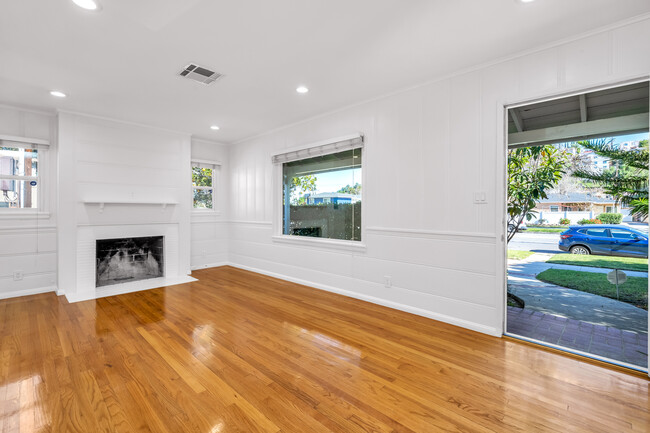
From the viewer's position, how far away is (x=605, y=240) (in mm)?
2619

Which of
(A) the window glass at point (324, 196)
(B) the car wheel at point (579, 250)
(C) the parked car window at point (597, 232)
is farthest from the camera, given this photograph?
(A) the window glass at point (324, 196)

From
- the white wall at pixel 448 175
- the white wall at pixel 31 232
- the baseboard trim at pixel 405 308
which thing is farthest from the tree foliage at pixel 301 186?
the white wall at pixel 31 232

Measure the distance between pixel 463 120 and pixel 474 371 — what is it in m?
2.28

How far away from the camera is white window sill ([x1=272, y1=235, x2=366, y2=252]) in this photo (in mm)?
4020

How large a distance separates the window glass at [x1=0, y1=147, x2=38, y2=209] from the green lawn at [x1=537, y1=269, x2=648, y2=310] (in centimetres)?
666

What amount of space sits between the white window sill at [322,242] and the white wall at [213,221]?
5.35ft

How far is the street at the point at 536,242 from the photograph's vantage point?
3.03m

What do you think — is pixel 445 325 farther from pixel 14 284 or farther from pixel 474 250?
pixel 14 284

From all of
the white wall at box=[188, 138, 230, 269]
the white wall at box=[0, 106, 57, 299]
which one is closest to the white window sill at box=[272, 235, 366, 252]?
the white wall at box=[188, 138, 230, 269]

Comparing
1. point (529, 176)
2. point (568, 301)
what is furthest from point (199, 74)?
point (568, 301)

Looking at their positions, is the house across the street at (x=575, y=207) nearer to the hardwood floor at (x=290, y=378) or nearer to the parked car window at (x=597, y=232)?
the parked car window at (x=597, y=232)

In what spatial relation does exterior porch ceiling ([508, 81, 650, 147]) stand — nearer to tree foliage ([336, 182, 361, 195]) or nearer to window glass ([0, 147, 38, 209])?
tree foliage ([336, 182, 361, 195])

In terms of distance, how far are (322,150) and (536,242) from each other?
9.35ft

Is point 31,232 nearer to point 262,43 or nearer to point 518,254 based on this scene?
point 262,43
